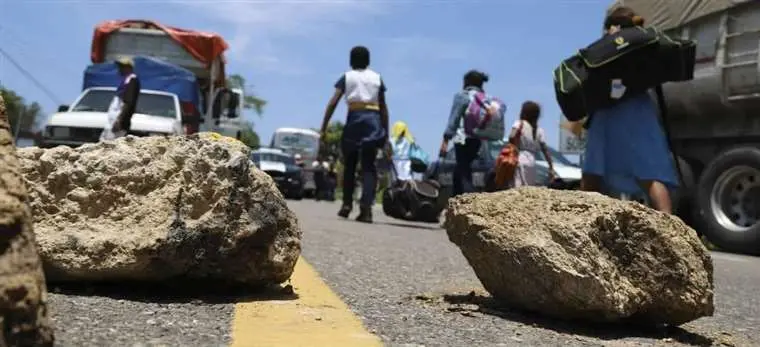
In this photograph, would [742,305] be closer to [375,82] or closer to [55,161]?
[55,161]

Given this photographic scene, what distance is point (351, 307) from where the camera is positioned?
334cm

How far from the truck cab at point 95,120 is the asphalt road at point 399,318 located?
8021 millimetres

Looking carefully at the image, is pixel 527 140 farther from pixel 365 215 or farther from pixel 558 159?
pixel 558 159

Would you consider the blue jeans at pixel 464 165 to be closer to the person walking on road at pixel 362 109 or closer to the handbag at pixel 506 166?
the handbag at pixel 506 166

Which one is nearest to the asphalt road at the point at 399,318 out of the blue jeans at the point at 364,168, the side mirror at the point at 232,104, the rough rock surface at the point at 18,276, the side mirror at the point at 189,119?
the rough rock surface at the point at 18,276

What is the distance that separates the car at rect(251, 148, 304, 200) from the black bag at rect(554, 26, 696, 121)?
19.7 metres

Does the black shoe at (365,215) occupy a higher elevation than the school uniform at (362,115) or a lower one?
lower

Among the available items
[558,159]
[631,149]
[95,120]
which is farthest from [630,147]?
[95,120]

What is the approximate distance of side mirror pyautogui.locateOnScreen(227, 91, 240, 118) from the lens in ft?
61.2

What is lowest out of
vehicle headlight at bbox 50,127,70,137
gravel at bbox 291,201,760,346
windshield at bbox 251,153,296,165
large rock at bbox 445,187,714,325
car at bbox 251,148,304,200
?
car at bbox 251,148,304,200

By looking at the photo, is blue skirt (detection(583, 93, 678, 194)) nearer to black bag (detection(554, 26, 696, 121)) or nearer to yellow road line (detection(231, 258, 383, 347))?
black bag (detection(554, 26, 696, 121))

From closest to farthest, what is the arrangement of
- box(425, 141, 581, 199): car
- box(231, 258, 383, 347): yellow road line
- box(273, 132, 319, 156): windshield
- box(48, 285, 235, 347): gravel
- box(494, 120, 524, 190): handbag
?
box(48, 285, 235, 347): gravel, box(231, 258, 383, 347): yellow road line, box(494, 120, 524, 190): handbag, box(425, 141, 581, 199): car, box(273, 132, 319, 156): windshield

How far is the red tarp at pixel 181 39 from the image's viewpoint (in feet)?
57.2

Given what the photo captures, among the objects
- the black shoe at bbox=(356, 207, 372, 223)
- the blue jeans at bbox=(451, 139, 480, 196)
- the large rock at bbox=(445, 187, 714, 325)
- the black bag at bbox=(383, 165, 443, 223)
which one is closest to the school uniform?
the black shoe at bbox=(356, 207, 372, 223)
